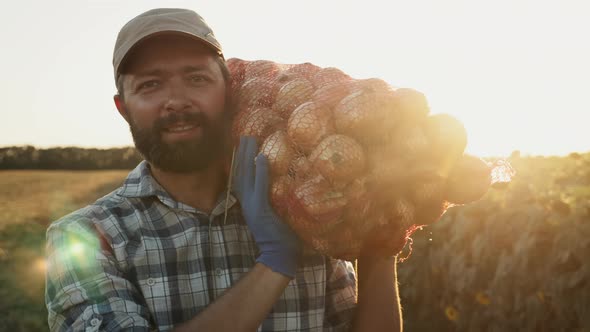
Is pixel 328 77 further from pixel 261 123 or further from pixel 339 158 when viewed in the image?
pixel 339 158

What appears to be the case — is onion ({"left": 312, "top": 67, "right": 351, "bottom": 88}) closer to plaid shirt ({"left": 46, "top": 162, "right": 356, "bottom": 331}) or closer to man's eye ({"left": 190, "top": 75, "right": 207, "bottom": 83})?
man's eye ({"left": 190, "top": 75, "right": 207, "bottom": 83})

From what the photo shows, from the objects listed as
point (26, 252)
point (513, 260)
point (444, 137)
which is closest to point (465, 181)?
point (444, 137)

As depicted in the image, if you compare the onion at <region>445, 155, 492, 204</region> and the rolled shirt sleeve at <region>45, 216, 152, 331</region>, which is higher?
the onion at <region>445, 155, 492, 204</region>

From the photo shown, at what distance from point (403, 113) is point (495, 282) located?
3.05 meters

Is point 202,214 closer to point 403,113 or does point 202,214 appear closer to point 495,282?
point 403,113

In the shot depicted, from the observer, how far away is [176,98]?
8.48 feet

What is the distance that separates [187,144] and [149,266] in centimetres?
56

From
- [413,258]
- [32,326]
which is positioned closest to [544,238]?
[413,258]

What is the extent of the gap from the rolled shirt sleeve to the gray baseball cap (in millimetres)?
771

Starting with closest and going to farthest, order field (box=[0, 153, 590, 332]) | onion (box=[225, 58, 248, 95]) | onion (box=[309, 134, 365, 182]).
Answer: onion (box=[309, 134, 365, 182]) → onion (box=[225, 58, 248, 95]) → field (box=[0, 153, 590, 332])

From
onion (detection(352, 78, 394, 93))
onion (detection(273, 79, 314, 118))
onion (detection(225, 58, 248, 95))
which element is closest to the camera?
onion (detection(352, 78, 394, 93))

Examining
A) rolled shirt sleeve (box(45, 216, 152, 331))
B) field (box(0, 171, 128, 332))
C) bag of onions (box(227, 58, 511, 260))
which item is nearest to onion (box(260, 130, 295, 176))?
bag of onions (box(227, 58, 511, 260))

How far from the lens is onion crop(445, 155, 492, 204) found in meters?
2.40

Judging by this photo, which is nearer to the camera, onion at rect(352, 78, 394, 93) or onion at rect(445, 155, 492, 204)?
onion at rect(352, 78, 394, 93)
